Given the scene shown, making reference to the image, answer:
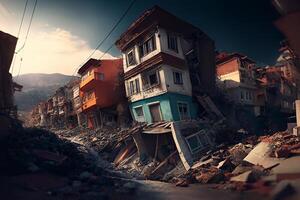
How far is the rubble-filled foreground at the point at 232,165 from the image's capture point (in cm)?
621

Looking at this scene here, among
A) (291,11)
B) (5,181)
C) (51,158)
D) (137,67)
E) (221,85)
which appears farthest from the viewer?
(221,85)

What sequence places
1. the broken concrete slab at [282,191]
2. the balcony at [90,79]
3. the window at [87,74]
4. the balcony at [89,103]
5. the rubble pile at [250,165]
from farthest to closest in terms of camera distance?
1. the window at [87,74]
2. the balcony at [89,103]
3. the balcony at [90,79]
4. the rubble pile at [250,165]
5. the broken concrete slab at [282,191]

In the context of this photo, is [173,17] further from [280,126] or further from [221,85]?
[280,126]

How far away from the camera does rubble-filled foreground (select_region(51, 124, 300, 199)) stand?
621cm

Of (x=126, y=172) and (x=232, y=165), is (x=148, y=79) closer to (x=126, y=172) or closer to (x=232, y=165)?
(x=126, y=172)

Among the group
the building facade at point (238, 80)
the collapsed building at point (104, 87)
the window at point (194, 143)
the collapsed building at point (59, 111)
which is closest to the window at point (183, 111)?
the window at point (194, 143)

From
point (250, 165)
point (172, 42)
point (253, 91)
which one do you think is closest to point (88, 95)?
point (172, 42)

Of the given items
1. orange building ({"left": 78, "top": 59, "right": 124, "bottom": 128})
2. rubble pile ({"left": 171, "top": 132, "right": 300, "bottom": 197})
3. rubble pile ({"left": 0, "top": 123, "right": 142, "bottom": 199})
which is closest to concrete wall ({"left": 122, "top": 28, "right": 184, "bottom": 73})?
orange building ({"left": 78, "top": 59, "right": 124, "bottom": 128})

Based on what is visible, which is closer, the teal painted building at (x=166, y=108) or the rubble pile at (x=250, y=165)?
the rubble pile at (x=250, y=165)

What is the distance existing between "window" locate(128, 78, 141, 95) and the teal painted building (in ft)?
4.03

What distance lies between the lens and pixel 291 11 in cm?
484

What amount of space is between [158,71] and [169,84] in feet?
5.40

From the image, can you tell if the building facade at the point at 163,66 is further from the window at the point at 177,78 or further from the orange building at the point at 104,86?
the orange building at the point at 104,86

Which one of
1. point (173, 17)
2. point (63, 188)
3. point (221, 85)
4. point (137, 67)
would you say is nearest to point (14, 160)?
point (63, 188)
